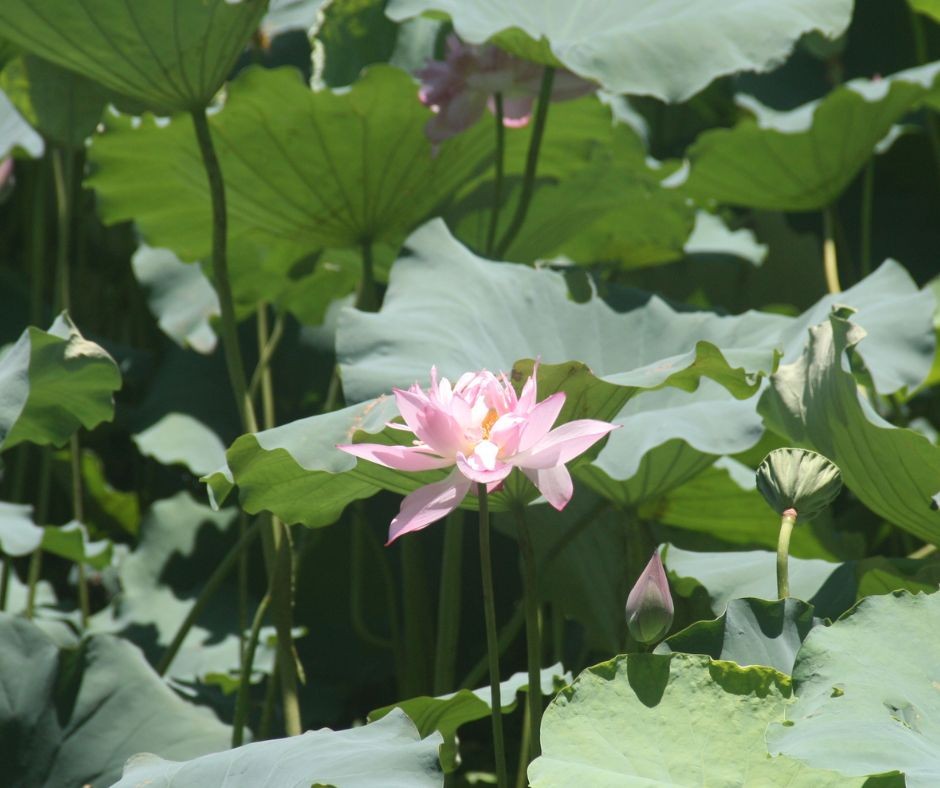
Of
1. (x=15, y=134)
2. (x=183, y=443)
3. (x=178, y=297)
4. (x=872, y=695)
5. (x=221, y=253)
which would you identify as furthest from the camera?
(x=178, y=297)

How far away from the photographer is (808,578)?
42.8 inches

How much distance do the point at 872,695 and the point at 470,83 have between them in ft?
3.04

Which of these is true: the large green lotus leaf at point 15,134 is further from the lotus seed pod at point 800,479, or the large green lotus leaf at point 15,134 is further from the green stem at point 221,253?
the lotus seed pod at point 800,479

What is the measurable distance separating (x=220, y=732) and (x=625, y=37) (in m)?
0.87

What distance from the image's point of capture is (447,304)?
126 cm

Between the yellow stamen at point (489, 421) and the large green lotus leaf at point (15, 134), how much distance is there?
1.12 meters

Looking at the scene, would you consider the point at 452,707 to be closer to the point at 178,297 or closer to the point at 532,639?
the point at 532,639

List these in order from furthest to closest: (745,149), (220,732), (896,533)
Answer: (745,149), (896,533), (220,732)

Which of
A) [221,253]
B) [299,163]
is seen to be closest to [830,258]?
[299,163]

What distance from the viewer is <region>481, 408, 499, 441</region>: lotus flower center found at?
2.60 feet

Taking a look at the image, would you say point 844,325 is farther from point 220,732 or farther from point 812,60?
point 812,60

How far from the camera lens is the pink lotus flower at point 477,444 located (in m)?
0.77

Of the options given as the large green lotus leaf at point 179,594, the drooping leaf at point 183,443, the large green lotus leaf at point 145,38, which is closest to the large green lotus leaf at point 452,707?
the large green lotus leaf at point 179,594

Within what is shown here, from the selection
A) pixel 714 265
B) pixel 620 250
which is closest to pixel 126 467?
pixel 620 250
